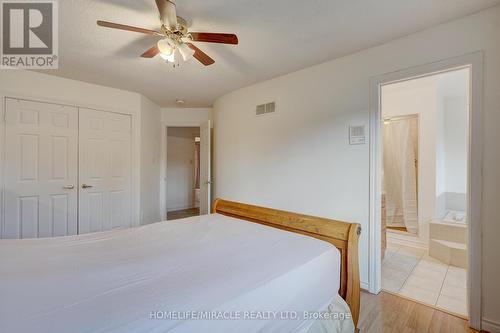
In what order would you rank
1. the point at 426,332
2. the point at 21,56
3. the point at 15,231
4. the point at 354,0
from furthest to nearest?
the point at 15,231, the point at 21,56, the point at 426,332, the point at 354,0

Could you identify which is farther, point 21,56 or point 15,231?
point 15,231

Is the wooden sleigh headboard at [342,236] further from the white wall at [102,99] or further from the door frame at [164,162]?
the door frame at [164,162]

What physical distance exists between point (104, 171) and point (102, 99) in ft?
3.53

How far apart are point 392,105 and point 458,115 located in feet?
3.46

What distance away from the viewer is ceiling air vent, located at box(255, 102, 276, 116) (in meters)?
3.14

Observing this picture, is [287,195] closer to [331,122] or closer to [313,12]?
[331,122]

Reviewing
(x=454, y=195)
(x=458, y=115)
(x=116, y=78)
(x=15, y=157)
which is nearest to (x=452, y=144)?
(x=458, y=115)

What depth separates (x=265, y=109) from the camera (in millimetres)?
3246

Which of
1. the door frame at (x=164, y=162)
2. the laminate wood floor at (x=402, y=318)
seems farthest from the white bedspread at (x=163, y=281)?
the door frame at (x=164, y=162)

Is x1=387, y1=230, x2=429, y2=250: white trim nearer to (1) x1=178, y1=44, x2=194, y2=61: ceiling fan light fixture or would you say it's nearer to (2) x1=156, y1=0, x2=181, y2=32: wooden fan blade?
(1) x1=178, y1=44, x2=194, y2=61: ceiling fan light fixture

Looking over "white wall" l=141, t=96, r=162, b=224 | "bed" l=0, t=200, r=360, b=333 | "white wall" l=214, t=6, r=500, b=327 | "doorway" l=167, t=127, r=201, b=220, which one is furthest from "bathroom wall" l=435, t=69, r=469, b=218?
"doorway" l=167, t=127, r=201, b=220

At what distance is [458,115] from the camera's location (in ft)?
12.6

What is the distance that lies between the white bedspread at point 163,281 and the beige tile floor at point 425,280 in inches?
54.6

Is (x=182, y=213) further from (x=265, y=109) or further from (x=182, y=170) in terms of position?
(x=265, y=109)
